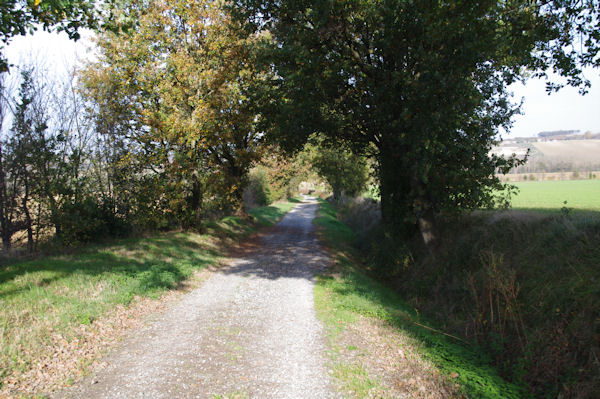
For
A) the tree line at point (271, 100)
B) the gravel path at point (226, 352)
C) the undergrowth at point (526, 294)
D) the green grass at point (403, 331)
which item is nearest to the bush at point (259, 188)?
the tree line at point (271, 100)

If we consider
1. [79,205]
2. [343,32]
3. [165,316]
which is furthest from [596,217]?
[79,205]

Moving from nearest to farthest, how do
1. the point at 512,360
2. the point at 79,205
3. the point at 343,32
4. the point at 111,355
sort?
the point at 111,355
the point at 512,360
the point at 343,32
the point at 79,205

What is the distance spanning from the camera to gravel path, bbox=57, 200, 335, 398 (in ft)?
14.5

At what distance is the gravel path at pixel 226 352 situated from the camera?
4.43m

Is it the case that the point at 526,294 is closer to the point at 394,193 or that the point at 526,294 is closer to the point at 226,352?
the point at 226,352

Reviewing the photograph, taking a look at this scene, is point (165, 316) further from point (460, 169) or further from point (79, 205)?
point (460, 169)

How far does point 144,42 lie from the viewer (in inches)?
537

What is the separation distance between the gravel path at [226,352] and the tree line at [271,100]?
207 inches

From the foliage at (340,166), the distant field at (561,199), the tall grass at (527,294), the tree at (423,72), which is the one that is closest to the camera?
the tall grass at (527,294)

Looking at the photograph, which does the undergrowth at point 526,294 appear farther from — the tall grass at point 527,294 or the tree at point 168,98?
the tree at point 168,98

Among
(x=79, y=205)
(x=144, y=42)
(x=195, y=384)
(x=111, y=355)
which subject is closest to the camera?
(x=195, y=384)

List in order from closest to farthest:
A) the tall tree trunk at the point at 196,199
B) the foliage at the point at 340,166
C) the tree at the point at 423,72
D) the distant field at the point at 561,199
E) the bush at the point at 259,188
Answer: the tree at the point at 423,72
the tall tree trunk at the point at 196,199
the distant field at the point at 561,199
the foliage at the point at 340,166
the bush at the point at 259,188

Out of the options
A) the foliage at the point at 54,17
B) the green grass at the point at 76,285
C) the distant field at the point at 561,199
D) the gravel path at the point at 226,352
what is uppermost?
the foliage at the point at 54,17

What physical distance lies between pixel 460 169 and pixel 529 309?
4.55 meters
